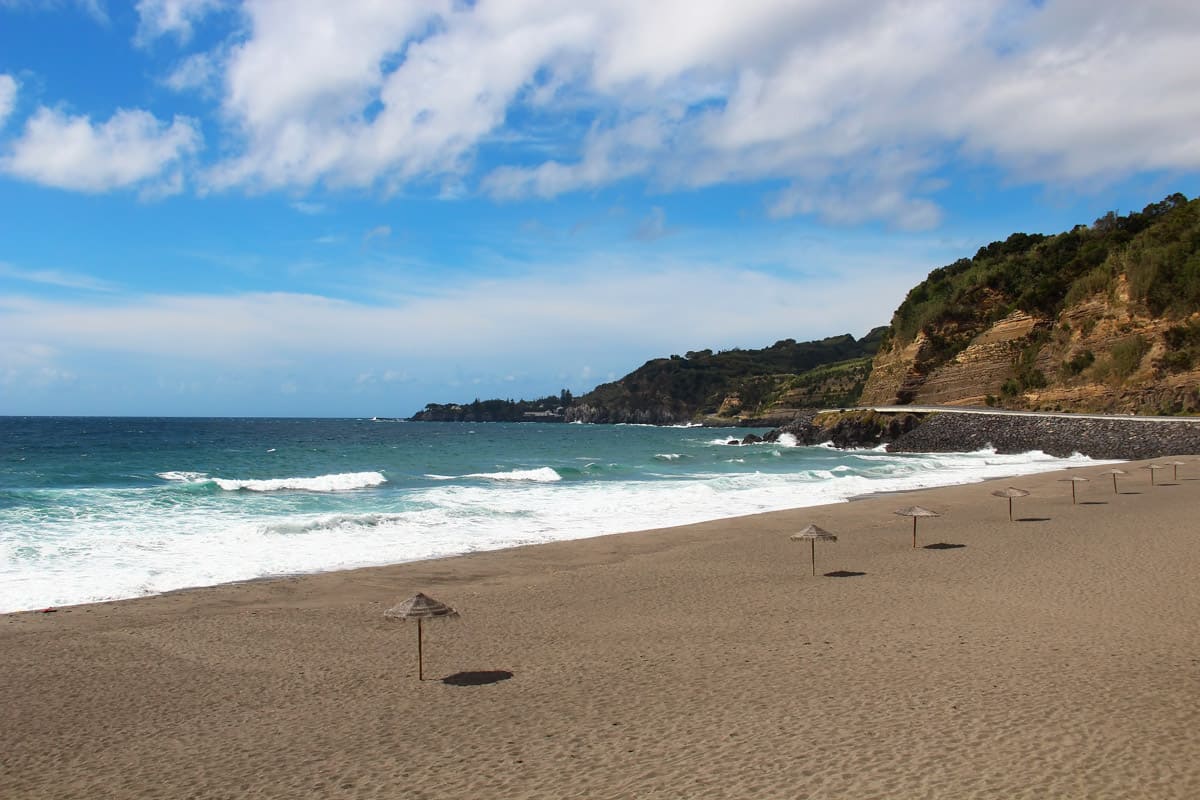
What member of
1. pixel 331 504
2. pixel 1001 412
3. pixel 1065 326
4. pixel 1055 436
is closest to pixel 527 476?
pixel 331 504

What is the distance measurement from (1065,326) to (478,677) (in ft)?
186

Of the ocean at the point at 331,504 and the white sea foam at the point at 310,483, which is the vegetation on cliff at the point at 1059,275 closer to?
the ocean at the point at 331,504

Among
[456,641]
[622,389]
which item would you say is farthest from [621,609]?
[622,389]

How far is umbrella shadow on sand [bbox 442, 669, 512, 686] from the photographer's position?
8273 millimetres

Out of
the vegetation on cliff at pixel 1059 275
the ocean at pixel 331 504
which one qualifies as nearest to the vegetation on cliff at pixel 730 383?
the vegetation on cliff at pixel 1059 275

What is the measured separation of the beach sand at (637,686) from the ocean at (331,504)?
2.42 m

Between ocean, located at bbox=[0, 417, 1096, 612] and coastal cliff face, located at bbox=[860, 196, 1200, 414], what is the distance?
9.31 m

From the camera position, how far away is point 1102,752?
19.7 ft

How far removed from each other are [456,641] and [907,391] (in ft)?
200

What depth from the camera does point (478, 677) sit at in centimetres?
846

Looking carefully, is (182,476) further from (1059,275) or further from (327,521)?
(1059,275)

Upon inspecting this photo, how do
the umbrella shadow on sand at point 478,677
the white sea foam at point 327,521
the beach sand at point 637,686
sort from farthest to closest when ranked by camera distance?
1. the white sea foam at point 327,521
2. the umbrella shadow on sand at point 478,677
3. the beach sand at point 637,686

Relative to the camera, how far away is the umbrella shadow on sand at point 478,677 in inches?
326

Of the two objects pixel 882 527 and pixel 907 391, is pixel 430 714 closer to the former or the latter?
pixel 882 527
